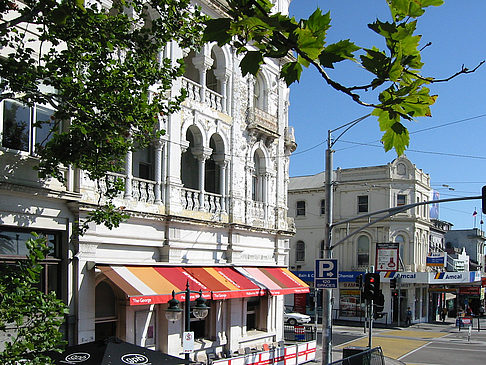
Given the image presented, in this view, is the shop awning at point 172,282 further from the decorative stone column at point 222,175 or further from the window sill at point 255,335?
the decorative stone column at point 222,175

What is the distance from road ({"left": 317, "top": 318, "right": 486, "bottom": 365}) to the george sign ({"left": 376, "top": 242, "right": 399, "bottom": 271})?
4602 millimetres

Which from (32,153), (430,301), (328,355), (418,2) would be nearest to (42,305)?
(32,153)

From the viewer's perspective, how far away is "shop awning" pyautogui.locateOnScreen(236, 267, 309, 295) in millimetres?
22469

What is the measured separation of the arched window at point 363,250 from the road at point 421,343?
6142 mm

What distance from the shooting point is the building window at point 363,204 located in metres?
48.1

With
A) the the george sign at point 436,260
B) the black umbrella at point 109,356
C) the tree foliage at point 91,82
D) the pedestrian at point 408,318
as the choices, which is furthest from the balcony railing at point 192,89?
the the george sign at point 436,260

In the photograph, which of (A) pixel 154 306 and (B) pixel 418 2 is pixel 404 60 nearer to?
(B) pixel 418 2

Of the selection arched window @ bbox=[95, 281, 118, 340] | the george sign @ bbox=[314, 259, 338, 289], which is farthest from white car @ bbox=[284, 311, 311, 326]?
arched window @ bbox=[95, 281, 118, 340]

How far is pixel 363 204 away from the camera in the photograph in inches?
1897

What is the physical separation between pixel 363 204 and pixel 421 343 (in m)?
15.4

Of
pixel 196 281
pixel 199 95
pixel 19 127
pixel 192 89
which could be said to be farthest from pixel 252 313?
pixel 19 127

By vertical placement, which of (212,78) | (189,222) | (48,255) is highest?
(212,78)

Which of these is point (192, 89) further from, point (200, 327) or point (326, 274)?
point (200, 327)

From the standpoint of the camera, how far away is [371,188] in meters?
47.6
